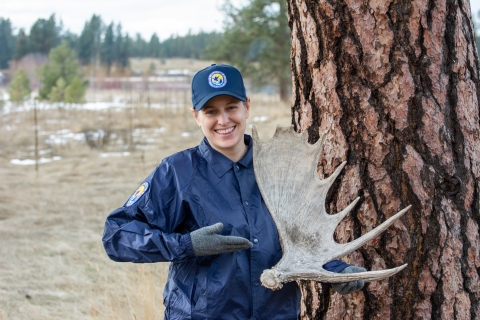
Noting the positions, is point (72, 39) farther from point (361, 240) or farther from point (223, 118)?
point (361, 240)

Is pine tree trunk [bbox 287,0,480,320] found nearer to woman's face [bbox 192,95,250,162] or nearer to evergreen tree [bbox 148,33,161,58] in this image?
woman's face [bbox 192,95,250,162]

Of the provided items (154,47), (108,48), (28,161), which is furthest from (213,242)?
(154,47)

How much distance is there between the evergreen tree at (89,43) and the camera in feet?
172

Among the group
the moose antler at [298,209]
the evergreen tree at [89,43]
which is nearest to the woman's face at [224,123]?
the moose antler at [298,209]

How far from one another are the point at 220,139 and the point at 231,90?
20 cm

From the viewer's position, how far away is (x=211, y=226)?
190cm

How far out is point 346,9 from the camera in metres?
2.04

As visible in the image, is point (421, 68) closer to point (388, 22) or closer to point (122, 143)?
point (388, 22)

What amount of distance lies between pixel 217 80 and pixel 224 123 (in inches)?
6.7

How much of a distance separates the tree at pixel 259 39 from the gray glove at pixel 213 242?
2089 cm

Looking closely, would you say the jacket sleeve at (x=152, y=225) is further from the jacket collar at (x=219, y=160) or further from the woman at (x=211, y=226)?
the jacket collar at (x=219, y=160)

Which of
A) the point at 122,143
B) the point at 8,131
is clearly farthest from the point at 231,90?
the point at 8,131

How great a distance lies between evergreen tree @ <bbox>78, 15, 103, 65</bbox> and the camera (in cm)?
5256

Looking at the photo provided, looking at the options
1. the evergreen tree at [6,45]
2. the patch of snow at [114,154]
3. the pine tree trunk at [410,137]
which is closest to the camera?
the pine tree trunk at [410,137]
